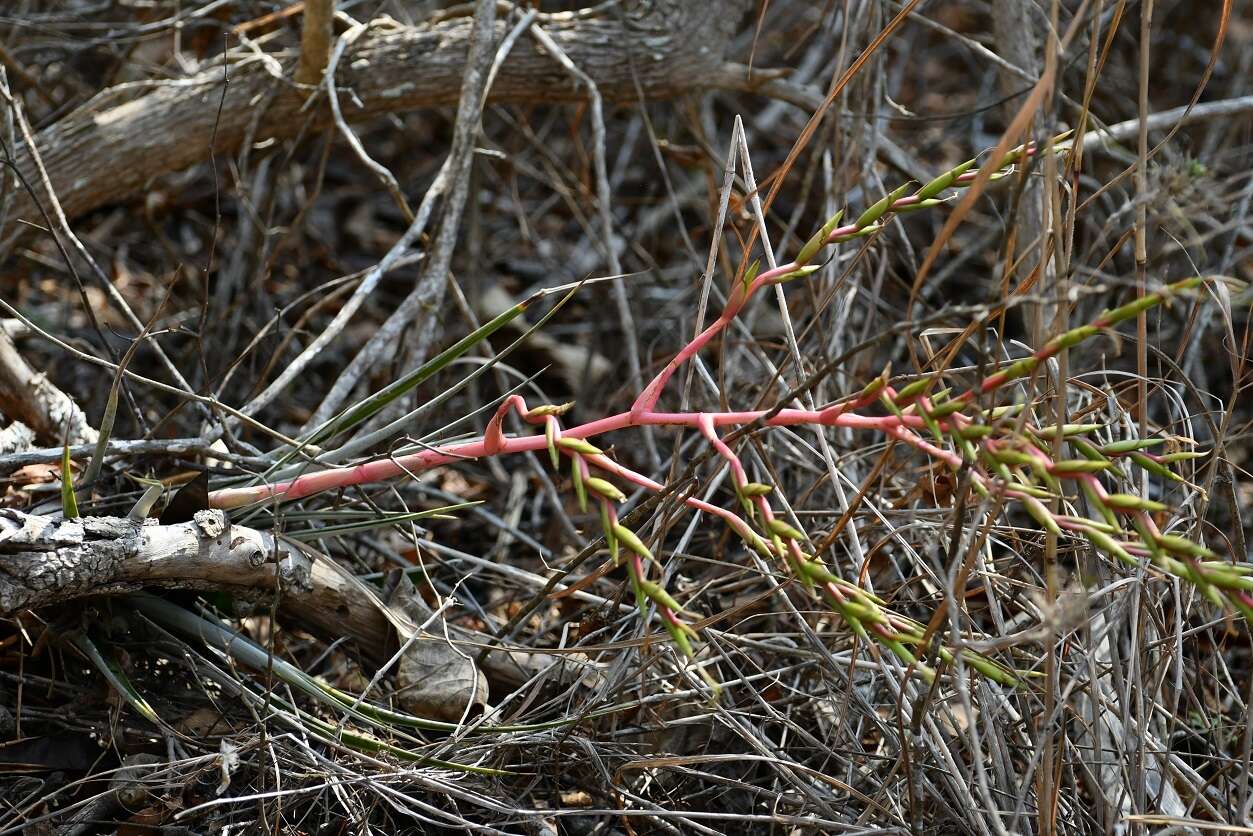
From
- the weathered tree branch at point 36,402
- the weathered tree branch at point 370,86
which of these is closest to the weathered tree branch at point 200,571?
the weathered tree branch at point 36,402

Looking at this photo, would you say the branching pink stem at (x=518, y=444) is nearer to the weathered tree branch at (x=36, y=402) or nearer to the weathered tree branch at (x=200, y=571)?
the weathered tree branch at (x=200, y=571)

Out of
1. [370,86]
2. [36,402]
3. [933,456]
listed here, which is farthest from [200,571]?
[370,86]

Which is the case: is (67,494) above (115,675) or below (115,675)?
above

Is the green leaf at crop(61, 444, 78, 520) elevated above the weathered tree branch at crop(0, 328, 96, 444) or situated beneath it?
elevated above

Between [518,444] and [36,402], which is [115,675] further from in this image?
[518,444]

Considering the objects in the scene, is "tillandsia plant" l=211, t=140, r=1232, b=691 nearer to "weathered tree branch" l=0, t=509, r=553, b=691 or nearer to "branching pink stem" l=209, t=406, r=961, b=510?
"branching pink stem" l=209, t=406, r=961, b=510

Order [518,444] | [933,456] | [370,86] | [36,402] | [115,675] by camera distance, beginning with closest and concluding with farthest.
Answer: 1. [933,456]
2. [518,444]
3. [115,675]
4. [36,402]
5. [370,86]

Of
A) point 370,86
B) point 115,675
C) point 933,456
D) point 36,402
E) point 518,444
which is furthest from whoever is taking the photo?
point 370,86

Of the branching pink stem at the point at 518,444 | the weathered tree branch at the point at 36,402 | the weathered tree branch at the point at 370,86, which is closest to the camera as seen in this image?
the branching pink stem at the point at 518,444

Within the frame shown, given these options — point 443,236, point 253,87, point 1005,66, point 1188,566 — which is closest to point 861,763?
point 1188,566

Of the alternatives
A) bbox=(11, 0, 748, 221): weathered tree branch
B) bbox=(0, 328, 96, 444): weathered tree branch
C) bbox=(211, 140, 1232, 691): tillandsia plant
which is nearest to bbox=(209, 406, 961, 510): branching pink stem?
bbox=(211, 140, 1232, 691): tillandsia plant
